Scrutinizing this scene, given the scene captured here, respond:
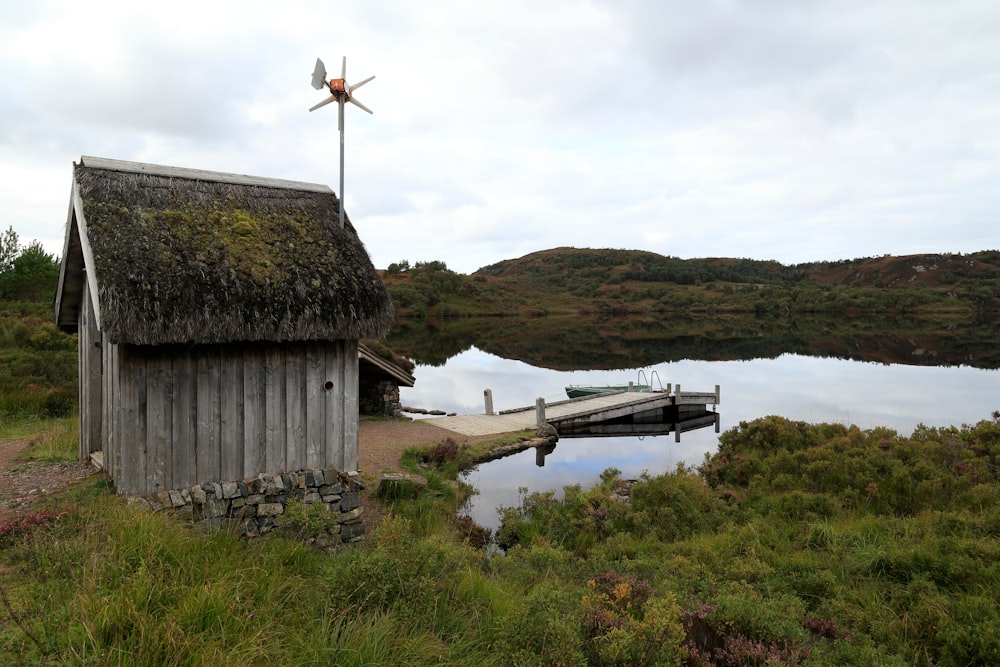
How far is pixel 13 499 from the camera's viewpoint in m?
7.27

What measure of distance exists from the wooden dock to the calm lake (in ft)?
2.75

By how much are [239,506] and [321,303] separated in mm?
2729

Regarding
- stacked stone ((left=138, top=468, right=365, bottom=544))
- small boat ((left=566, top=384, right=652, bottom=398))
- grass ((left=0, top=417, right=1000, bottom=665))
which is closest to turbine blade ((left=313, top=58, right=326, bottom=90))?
stacked stone ((left=138, top=468, right=365, bottom=544))

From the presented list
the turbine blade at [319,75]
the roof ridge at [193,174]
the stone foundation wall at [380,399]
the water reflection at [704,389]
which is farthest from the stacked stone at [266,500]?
the stone foundation wall at [380,399]

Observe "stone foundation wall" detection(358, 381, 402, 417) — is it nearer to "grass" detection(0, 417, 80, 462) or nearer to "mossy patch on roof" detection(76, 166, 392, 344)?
"grass" detection(0, 417, 80, 462)

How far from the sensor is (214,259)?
23.2 feet

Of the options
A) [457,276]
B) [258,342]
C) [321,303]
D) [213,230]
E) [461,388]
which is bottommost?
[461,388]

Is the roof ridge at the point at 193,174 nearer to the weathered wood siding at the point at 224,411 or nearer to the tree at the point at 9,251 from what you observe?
the weathered wood siding at the point at 224,411

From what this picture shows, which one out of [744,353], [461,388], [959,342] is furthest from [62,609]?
[959,342]

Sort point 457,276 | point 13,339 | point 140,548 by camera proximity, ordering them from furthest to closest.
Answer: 1. point 457,276
2. point 13,339
3. point 140,548

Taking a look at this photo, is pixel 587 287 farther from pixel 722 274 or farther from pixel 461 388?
pixel 461 388

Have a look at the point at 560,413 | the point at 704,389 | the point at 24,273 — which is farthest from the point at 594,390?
the point at 24,273

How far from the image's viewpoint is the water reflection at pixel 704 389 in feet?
53.4

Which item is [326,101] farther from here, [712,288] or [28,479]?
[712,288]
